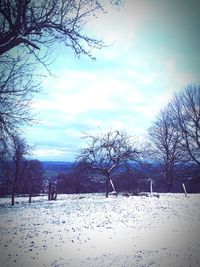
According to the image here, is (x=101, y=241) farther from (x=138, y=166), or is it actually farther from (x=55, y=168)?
(x=55, y=168)

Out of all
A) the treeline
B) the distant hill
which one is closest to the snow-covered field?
the treeline

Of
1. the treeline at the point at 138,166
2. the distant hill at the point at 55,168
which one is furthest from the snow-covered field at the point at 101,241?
the distant hill at the point at 55,168

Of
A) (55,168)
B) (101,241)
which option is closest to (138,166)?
(101,241)

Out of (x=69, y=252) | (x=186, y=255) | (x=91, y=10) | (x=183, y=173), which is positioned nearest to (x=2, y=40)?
(x=91, y=10)

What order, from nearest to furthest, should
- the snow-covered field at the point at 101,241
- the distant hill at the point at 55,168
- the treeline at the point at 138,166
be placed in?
the snow-covered field at the point at 101,241, the treeline at the point at 138,166, the distant hill at the point at 55,168

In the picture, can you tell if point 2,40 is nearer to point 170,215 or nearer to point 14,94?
point 14,94

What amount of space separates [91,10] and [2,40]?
90.1 inches

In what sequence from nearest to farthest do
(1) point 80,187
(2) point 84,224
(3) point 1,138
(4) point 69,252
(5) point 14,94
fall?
(4) point 69,252 → (5) point 14,94 → (3) point 1,138 → (2) point 84,224 → (1) point 80,187

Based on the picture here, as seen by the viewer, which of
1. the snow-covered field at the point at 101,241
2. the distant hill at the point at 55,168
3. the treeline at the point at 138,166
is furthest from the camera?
the distant hill at the point at 55,168

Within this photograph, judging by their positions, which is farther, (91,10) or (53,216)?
(53,216)

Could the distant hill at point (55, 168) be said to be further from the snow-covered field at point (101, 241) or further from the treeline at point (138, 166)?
the snow-covered field at point (101, 241)

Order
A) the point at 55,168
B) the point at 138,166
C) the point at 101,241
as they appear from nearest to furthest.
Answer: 1. the point at 101,241
2. the point at 138,166
3. the point at 55,168

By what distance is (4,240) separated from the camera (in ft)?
22.3

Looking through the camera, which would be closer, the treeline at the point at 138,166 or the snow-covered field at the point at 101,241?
the snow-covered field at the point at 101,241
